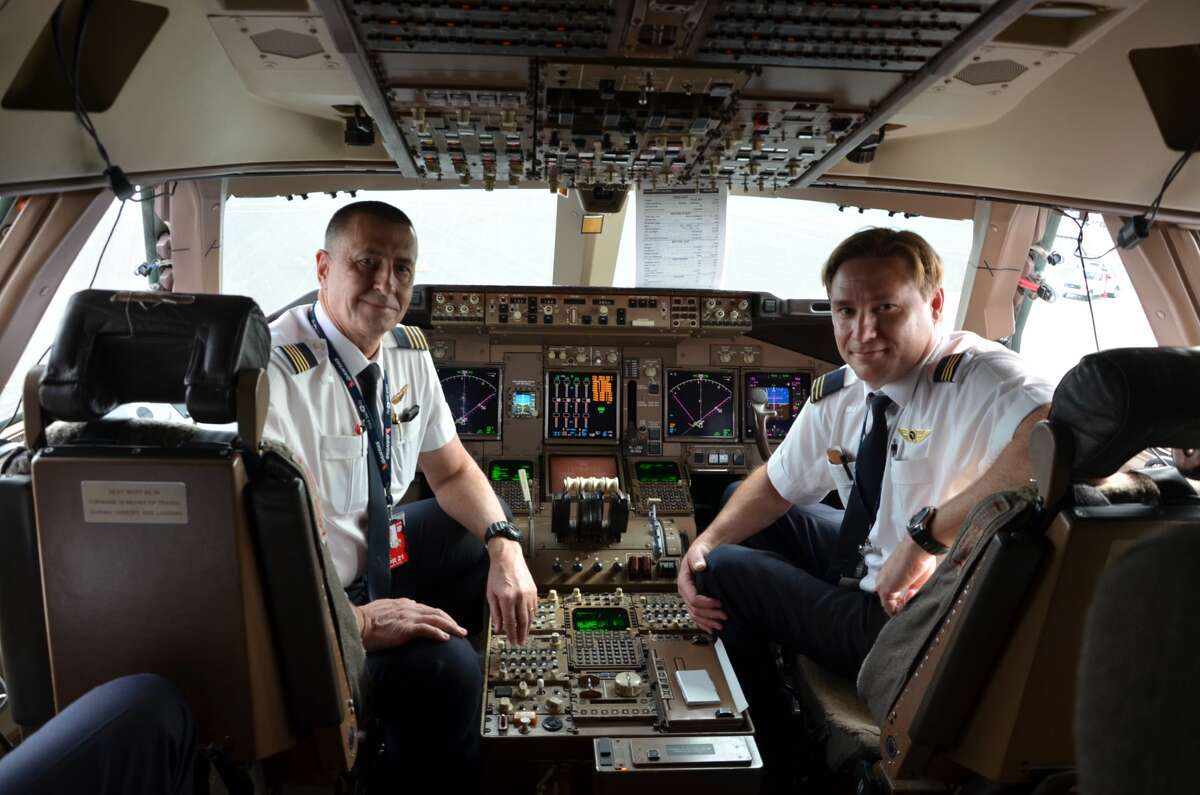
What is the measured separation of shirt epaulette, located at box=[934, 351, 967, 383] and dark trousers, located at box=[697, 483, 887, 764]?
0.53 m

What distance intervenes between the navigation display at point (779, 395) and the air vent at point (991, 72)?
1.58 m

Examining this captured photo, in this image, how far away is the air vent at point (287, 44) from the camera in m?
1.68

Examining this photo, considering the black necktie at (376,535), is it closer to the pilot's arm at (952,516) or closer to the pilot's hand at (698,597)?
the pilot's hand at (698,597)

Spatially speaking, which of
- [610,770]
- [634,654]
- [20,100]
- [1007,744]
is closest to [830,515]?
[634,654]

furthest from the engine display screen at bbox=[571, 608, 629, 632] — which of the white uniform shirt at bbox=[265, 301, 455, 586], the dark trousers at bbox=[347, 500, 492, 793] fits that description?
the white uniform shirt at bbox=[265, 301, 455, 586]

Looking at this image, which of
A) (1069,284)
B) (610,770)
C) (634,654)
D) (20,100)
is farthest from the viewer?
(1069,284)

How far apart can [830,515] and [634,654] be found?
84 cm

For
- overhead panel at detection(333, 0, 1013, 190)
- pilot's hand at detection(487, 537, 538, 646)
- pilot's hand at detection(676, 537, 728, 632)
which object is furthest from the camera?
pilot's hand at detection(676, 537, 728, 632)

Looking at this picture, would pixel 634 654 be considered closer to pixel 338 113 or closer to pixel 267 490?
pixel 267 490

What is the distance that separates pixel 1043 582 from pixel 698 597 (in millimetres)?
1171

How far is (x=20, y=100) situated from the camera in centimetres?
171

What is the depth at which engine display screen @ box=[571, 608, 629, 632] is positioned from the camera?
2293 millimetres

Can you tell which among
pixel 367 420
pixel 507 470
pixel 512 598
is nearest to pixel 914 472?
pixel 512 598

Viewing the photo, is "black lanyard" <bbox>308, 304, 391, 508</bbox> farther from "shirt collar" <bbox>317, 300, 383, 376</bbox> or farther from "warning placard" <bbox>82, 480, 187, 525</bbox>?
"warning placard" <bbox>82, 480, 187, 525</bbox>
